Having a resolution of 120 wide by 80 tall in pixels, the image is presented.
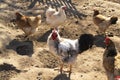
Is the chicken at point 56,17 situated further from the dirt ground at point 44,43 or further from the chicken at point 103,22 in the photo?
the chicken at point 103,22

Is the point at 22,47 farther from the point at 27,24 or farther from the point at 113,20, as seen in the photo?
the point at 113,20

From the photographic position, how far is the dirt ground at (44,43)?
664cm

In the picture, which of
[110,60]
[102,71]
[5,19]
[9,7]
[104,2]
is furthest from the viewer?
[104,2]

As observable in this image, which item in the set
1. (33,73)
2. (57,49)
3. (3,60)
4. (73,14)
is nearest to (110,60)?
(57,49)

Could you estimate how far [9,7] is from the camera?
9.15 metres

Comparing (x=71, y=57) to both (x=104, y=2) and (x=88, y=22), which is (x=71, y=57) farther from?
(x=104, y=2)

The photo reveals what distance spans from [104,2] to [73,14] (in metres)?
1.50

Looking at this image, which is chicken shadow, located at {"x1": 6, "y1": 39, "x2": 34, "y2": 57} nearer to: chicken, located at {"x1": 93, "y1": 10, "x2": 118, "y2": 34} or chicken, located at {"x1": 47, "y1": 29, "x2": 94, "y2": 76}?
chicken, located at {"x1": 47, "y1": 29, "x2": 94, "y2": 76}

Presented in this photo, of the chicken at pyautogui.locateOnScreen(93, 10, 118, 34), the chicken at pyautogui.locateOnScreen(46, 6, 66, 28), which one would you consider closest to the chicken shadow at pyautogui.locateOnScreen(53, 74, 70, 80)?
the chicken at pyautogui.locateOnScreen(46, 6, 66, 28)

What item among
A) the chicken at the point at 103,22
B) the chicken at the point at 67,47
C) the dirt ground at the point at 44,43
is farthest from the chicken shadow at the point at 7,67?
the chicken at the point at 103,22

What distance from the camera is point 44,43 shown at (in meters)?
7.79

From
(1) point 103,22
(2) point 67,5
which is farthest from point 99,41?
(2) point 67,5

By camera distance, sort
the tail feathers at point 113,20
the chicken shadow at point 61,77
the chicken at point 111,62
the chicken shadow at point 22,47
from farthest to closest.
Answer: the tail feathers at point 113,20, the chicken shadow at point 22,47, the chicken shadow at point 61,77, the chicken at point 111,62

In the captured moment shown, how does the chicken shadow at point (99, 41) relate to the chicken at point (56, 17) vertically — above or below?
below
